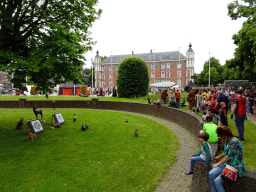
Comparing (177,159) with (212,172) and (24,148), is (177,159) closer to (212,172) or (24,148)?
(212,172)

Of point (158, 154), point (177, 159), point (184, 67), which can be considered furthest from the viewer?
point (184, 67)

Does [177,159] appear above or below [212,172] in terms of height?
below

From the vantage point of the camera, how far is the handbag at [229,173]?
11.4 ft

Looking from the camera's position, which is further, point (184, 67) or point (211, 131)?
point (184, 67)

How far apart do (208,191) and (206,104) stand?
10.6 metres

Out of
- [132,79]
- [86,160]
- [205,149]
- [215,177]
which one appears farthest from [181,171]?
[132,79]

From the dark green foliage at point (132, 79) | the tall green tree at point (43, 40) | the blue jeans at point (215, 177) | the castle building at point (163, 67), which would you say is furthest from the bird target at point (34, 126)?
the castle building at point (163, 67)

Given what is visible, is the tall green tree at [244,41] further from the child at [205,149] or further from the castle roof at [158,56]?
the castle roof at [158,56]

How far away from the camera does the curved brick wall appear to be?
3592 millimetres

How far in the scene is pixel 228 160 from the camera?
12.0ft

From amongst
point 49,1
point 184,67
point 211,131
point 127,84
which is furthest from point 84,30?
point 184,67

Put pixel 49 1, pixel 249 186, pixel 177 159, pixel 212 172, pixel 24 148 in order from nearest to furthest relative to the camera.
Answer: pixel 249 186 < pixel 212 172 < pixel 177 159 < pixel 24 148 < pixel 49 1

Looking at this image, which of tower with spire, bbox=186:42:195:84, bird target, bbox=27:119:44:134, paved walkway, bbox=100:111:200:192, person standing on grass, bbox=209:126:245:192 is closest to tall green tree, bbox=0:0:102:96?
bird target, bbox=27:119:44:134

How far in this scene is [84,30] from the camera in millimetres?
12766
